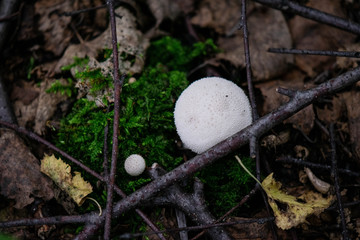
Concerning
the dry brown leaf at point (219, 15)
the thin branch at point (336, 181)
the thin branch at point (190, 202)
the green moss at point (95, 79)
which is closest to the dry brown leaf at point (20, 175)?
the green moss at point (95, 79)

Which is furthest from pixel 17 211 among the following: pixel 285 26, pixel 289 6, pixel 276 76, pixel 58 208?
pixel 285 26

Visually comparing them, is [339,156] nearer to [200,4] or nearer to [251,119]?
[251,119]

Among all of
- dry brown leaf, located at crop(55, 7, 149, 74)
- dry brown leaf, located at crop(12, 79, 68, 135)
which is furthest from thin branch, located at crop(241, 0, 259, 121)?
dry brown leaf, located at crop(12, 79, 68, 135)

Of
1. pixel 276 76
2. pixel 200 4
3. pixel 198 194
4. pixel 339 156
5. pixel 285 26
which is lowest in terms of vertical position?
pixel 339 156

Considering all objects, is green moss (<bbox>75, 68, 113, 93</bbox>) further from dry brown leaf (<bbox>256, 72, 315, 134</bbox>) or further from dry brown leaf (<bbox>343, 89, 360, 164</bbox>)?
dry brown leaf (<bbox>343, 89, 360, 164</bbox>)

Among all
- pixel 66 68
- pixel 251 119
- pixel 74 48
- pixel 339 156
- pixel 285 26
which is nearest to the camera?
pixel 251 119

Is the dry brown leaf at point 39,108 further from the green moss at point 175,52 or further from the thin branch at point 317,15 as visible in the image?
the thin branch at point 317,15
